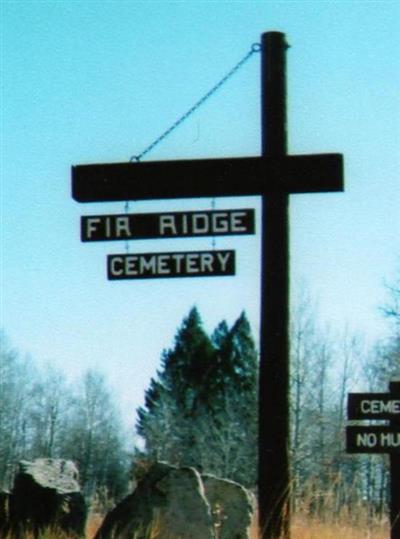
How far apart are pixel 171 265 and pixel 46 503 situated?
305 centimetres

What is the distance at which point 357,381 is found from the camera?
4206 cm

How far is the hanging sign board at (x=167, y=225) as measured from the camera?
913 centimetres

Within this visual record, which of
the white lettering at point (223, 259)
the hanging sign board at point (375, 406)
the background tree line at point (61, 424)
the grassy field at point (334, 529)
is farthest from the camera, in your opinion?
the background tree line at point (61, 424)

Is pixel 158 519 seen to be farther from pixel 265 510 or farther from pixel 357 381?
pixel 357 381

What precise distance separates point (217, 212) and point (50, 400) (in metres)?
58.1

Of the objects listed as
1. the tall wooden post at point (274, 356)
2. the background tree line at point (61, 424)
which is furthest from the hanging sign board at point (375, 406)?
the background tree line at point (61, 424)

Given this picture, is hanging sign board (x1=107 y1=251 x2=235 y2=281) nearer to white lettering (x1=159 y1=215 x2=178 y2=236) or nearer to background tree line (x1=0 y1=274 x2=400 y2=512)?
white lettering (x1=159 y1=215 x2=178 y2=236)

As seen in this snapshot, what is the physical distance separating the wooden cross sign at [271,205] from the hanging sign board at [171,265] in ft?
0.19

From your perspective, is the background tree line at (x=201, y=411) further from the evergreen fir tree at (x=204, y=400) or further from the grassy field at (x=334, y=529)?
the grassy field at (x=334, y=529)

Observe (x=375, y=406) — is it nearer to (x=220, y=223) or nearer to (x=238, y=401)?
(x=220, y=223)

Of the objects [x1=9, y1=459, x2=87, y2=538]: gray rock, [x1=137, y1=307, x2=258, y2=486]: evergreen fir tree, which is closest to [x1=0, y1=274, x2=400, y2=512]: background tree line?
[x1=137, y1=307, x2=258, y2=486]: evergreen fir tree

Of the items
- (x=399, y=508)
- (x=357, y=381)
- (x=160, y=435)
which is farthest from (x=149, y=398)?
(x=399, y=508)

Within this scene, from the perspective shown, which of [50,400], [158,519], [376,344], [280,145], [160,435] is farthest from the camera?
[50,400]

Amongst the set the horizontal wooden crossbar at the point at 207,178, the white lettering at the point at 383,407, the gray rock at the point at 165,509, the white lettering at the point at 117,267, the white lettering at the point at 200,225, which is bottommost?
the gray rock at the point at 165,509
